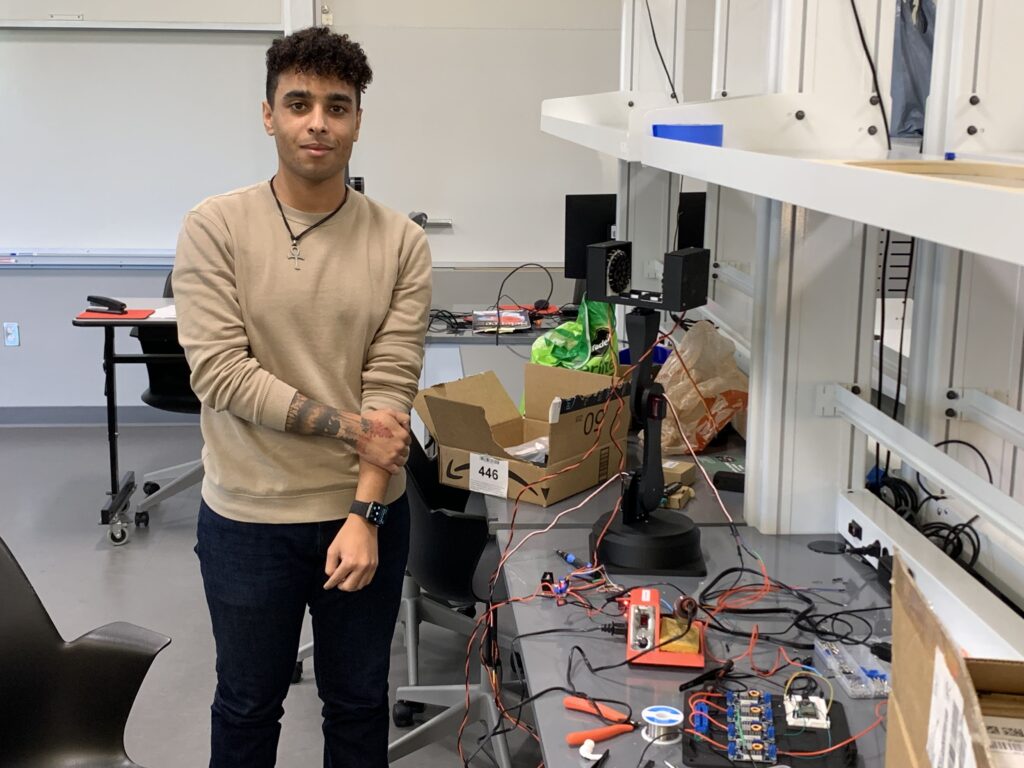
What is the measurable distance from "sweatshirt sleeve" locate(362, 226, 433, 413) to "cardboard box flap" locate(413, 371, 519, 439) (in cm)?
73

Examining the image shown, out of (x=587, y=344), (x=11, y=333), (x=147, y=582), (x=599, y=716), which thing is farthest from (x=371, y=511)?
(x=11, y=333)

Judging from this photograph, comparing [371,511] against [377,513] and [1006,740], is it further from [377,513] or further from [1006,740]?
[1006,740]

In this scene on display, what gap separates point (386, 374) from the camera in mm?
1834

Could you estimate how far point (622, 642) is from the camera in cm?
176

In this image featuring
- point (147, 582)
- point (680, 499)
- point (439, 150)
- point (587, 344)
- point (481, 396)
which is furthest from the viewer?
point (439, 150)

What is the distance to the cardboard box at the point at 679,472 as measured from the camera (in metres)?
2.48

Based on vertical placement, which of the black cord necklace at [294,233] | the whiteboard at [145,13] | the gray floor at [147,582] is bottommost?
the gray floor at [147,582]

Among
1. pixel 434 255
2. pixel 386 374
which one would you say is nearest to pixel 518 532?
pixel 386 374

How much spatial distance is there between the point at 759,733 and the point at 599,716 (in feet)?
0.71

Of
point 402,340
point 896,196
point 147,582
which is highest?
point 896,196

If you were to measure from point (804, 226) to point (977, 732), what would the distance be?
5.05 feet

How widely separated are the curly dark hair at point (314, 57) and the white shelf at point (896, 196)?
0.60 m

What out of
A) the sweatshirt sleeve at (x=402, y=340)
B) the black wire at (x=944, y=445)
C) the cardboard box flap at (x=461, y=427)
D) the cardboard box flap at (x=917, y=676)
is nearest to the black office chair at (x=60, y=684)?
the sweatshirt sleeve at (x=402, y=340)

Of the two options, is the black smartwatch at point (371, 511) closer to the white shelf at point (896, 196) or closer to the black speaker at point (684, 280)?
the black speaker at point (684, 280)
